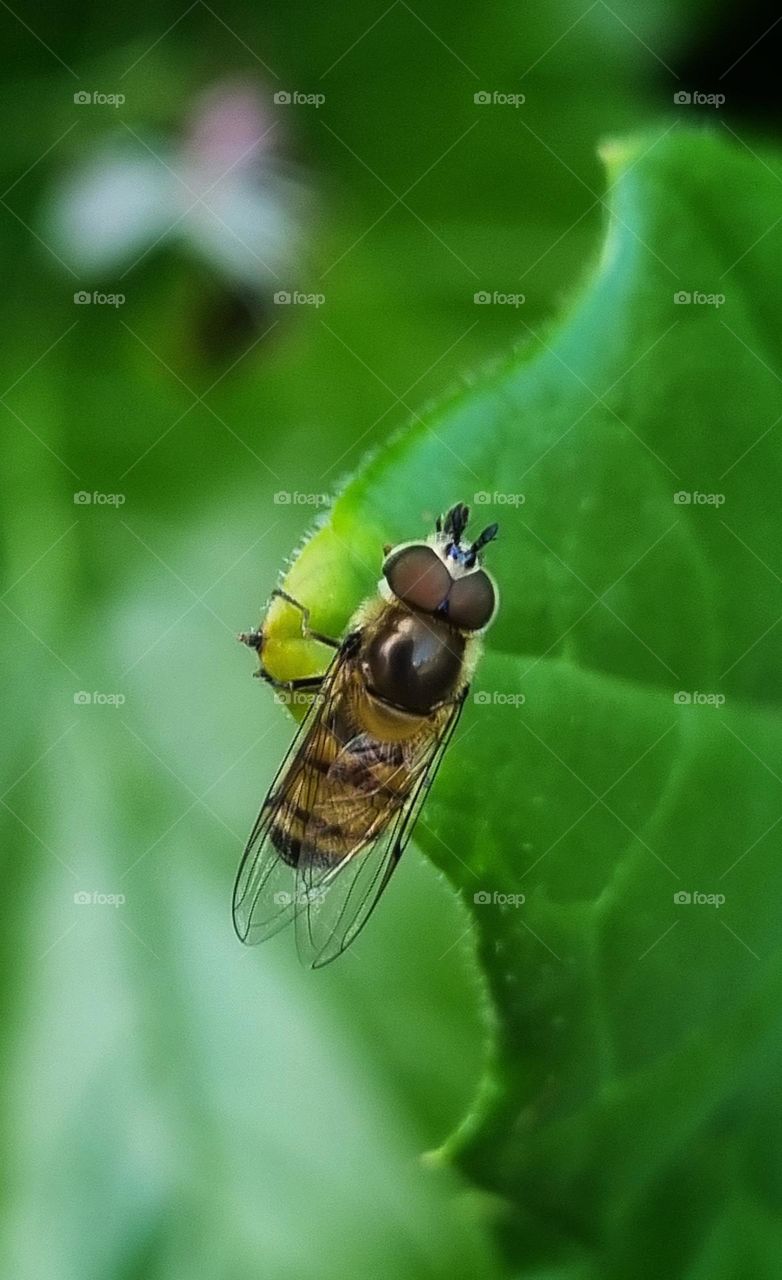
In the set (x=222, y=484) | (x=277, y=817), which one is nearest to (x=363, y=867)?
(x=277, y=817)

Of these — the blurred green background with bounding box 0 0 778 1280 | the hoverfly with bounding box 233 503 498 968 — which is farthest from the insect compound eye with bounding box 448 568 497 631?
the blurred green background with bounding box 0 0 778 1280

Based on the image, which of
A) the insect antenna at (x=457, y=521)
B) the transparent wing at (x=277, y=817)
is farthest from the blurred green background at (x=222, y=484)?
the insect antenna at (x=457, y=521)

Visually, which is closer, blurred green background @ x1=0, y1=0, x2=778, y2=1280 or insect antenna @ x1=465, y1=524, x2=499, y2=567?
insect antenna @ x1=465, y1=524, x2=499, y2=567

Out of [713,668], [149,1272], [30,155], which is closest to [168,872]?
[149,1272]

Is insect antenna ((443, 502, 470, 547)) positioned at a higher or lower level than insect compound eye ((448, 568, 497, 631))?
higher

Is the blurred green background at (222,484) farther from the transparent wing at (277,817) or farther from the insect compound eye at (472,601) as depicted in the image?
the insect compound eye at (472,601)

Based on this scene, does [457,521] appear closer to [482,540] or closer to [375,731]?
[482,540]

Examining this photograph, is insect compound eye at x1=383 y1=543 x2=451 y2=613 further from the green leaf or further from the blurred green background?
the blurred green background
